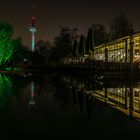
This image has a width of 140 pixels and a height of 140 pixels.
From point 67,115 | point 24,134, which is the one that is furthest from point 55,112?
point 24,134

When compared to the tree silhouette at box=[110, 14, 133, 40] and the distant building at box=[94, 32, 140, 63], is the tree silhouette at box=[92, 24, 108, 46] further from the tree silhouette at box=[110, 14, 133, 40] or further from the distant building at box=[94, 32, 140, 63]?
the distant building at box=[94, 32, 140, 63]

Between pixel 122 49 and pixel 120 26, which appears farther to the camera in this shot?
pixel 120 26

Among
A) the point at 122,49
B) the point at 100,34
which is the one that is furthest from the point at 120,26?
the point at 122,49

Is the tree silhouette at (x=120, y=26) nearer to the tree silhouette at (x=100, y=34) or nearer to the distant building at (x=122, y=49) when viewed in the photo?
the tree silhouette at (x=100, y=34)

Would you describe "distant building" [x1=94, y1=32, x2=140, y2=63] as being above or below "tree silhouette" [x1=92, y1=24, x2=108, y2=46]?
below

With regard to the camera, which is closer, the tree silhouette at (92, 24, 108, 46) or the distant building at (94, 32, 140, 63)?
the distant building at (94, 32, 140, 63)

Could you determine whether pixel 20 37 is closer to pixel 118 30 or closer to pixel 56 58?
pixel 56 58

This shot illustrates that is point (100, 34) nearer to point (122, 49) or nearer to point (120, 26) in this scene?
point (120, 26)

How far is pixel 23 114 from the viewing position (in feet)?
33.0

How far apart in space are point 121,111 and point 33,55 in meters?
64.7

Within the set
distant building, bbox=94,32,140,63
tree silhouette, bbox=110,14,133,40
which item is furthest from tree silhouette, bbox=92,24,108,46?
distant building, bbox=94,32,140,63

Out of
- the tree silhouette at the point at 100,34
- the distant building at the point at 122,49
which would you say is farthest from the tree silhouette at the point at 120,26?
the distant building at the point at 122,49

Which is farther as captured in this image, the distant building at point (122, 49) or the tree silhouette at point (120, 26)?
the tree silhouette at point (120, 26)

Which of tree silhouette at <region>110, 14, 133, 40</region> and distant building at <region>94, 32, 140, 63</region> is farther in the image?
tree silhouette at <region>110, 14, 133, 40</region>
